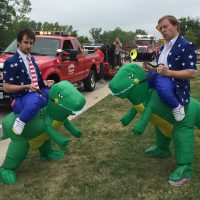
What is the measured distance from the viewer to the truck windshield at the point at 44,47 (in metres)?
11.5

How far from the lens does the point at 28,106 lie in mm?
4992

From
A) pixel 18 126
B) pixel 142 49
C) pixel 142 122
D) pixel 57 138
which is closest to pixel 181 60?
pixel 142 122

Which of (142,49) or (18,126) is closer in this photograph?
(18,126)

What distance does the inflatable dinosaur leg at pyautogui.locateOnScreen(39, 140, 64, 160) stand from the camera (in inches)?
239

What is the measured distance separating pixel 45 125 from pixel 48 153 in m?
1.02

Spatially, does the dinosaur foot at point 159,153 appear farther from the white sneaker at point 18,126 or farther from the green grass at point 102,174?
the white sneaker at point 18,126

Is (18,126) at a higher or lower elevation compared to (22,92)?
lower

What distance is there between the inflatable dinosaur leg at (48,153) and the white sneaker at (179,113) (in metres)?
1.92

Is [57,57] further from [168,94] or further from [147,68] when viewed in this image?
[168,94]

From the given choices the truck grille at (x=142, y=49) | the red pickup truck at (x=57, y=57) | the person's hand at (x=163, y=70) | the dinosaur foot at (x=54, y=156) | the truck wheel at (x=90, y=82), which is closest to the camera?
the person's hand at (x=163, y=70)

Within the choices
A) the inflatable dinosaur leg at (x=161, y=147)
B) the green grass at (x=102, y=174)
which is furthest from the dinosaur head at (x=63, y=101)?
the inflatable dinosaur leg at (x=161, y=147)

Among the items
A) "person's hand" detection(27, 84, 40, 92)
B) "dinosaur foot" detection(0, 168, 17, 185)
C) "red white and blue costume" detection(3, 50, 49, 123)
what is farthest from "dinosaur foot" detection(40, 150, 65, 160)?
"person's hand" detection(27, 84, 40, 92)

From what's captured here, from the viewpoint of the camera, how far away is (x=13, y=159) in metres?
5.41

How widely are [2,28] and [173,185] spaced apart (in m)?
50.6
